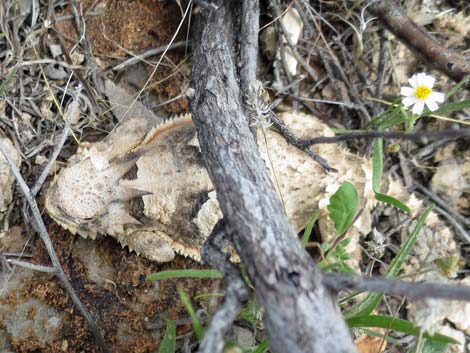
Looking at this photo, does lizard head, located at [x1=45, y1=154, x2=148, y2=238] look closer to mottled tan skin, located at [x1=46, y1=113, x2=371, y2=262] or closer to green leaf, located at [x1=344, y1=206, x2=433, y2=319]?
mottled tan skin, located at [x1=46, y1=113, x2=371, y2=262]

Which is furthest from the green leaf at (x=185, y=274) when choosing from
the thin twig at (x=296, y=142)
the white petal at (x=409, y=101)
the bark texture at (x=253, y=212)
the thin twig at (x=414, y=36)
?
the thin twig at (x=414, y=36)

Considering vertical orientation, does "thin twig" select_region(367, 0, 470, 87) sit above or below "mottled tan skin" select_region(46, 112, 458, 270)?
above

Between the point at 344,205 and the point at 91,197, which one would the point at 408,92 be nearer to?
the point at 344,205

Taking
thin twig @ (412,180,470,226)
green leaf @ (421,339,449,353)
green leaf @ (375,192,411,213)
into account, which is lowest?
green leaf @ (421,339,449,353)

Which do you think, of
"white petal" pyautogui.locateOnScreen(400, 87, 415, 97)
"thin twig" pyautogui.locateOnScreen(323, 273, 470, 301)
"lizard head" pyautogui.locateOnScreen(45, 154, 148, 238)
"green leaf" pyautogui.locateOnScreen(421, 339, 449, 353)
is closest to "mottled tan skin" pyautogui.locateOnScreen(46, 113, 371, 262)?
"lizard head" pyautogui.locateOnScreen(45, 154, 148, 238)

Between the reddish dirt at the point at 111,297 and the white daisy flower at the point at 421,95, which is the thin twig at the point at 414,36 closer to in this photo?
the white daisy flower at the point at 421,95

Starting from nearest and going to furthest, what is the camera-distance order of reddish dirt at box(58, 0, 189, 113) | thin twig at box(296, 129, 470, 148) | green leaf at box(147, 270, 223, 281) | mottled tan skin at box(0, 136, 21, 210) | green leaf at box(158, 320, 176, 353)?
thin twig at box(296, 129, 470, 148) → green leaf at box(158, 320, 176, 353) → green leaf at box(147, 270, 223, 281) → mottled tan skin at box(0, 136, 21, 210) → reddish dirt at box(58, 0, 189, 113)

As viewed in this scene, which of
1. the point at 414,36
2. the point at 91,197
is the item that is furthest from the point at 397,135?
the point at 91,197
